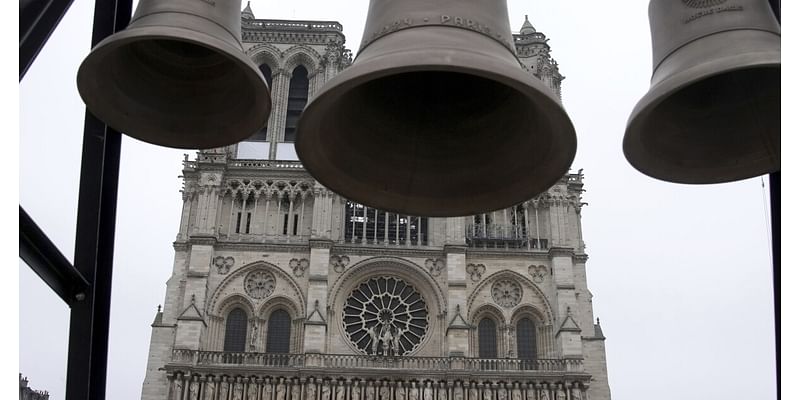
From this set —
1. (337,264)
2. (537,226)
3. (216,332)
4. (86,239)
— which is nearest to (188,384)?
(216,332)

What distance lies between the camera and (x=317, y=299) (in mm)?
31438

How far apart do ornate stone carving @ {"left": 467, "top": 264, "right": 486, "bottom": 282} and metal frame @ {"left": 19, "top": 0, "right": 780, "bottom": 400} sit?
28.3m

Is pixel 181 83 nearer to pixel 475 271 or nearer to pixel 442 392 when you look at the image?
pixel 442 392

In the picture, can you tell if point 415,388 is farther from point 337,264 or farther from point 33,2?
point 33,2

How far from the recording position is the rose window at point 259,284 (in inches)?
1266

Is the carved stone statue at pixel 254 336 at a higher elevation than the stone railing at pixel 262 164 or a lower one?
lower

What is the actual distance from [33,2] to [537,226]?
31779mm

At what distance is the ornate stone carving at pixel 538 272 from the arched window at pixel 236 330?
1226cm

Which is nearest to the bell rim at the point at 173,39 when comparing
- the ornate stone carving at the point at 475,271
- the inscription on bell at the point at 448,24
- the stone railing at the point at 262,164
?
the inscription on bell at the point at 448,24

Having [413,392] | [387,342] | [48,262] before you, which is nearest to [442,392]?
[413,392]

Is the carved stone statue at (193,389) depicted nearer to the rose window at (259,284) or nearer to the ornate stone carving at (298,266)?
the rose window at (259,284)

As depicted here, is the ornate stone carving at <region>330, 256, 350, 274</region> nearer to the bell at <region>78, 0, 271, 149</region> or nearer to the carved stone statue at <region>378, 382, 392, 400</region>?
the carved stone statue at <region>378, 382, 392, 400</region>

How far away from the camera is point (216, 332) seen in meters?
31.3

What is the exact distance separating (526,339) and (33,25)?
3043 centimetres
